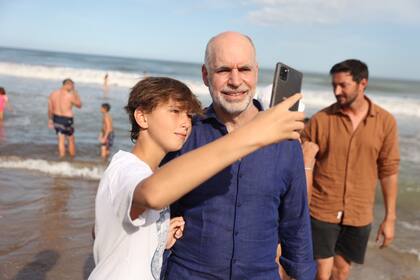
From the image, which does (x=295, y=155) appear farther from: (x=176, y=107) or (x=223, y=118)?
(x=176, y=107)

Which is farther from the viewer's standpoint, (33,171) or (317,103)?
(317,103)

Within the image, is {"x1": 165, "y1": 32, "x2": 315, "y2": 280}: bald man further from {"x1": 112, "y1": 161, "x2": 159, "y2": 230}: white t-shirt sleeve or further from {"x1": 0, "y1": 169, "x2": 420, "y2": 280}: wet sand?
{"x1": 0, "y1": 169, "x2": 420, "y2": 280}: wet sand

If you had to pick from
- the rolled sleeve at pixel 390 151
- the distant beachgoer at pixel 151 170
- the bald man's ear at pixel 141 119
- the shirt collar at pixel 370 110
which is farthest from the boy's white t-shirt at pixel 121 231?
the rolled sleeve at pixel 390 151

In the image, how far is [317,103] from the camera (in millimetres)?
27453

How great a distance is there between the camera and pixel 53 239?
518 centimetres

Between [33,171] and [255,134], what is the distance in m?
8.15

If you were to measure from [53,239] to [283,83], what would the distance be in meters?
4.54

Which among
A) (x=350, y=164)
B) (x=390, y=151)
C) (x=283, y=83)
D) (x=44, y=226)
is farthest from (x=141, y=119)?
(x=44, y=226)

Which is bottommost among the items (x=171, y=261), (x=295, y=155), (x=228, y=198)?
(x=171, y=261)

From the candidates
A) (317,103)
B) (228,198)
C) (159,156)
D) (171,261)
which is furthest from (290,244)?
(317,103)

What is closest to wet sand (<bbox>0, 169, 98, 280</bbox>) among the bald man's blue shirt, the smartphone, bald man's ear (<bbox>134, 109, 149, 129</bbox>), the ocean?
the ocean

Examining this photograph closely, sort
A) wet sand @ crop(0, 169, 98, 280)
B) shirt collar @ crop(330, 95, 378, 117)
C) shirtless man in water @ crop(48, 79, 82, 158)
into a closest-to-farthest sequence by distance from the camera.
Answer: shirt collar @ crop(330, 95, 378, 117) → wet sand @ crop(0, 169, 98, 280) → shirtless man in water @ crop(48, 79, 82, 158)

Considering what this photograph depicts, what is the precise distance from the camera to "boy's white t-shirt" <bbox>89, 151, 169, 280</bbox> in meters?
1.47

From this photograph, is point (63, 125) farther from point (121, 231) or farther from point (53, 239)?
point (121, 231)
